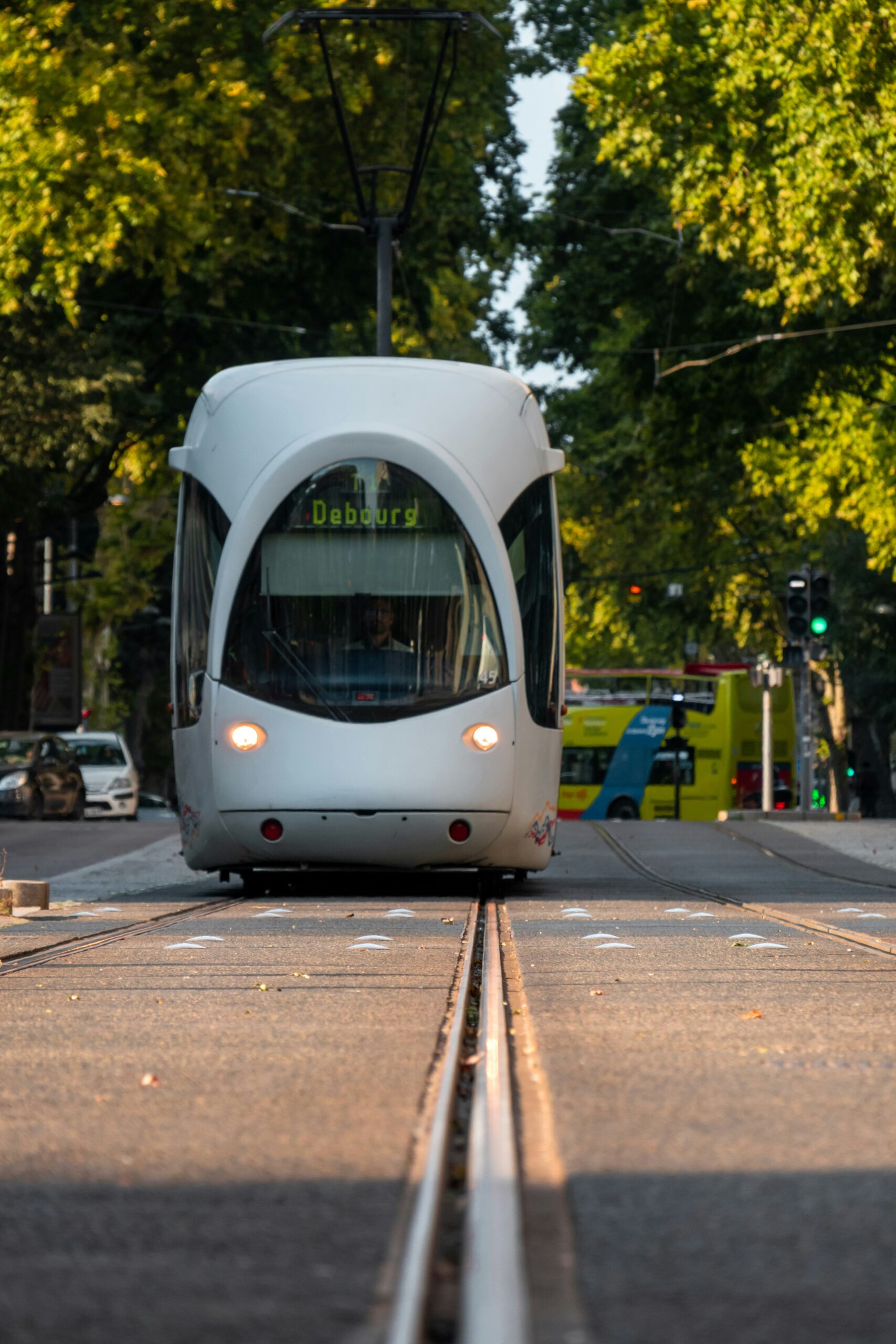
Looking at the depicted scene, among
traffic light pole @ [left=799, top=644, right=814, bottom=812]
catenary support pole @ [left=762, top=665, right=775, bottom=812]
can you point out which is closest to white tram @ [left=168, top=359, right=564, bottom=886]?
traffic light pole @ [left=799, top=644, right=814, bottom=812]

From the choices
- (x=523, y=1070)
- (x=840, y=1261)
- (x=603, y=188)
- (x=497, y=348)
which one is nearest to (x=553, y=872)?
(x=523, y=1070)

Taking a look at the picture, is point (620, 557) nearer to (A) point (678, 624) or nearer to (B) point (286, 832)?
(A) point (678, 624)

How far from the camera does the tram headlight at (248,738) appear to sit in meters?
14.3

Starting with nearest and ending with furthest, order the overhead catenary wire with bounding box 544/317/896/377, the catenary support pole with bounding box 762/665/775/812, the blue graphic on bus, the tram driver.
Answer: the tram driver
the overhead catenary wire with bounding box 544/317/896/377
the catenary support pole with bounding box 762/665/775/812
the blue graphic on bus

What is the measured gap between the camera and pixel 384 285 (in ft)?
92.0

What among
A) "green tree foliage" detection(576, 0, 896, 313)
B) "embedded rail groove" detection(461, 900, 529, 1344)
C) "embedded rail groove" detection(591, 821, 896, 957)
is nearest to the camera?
"embedded rail groove" detection(461, 900, 529, 1344)

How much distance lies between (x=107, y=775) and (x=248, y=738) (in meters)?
24.8

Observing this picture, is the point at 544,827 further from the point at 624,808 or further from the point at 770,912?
the point at 624,808

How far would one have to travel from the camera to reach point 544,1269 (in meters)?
3.58

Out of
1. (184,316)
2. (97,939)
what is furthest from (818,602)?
(97,939)

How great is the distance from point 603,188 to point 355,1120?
32293 millimetres

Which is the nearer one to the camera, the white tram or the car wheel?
the white tram

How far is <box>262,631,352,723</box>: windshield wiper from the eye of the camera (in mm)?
14344

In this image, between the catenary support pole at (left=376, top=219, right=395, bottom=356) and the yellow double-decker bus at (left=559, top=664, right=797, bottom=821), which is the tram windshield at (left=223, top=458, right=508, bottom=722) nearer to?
the catenary support pole at (left=376, top=219, right=395, bottom=356)
